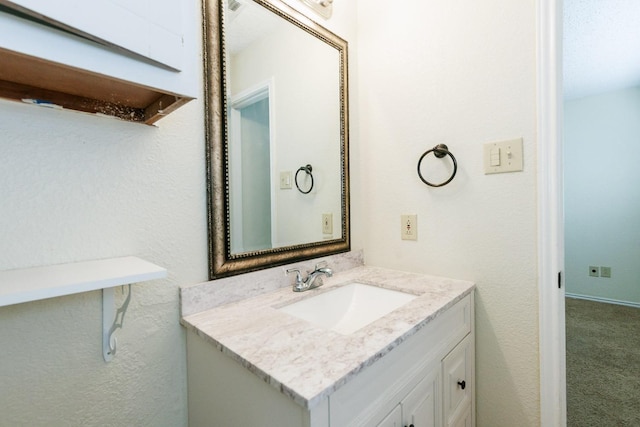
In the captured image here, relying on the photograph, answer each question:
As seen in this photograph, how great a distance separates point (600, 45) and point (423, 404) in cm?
297

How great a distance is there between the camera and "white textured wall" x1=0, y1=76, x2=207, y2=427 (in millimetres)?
633

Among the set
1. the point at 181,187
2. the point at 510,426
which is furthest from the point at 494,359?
the point at 181,187

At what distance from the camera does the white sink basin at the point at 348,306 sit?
3.43 feet

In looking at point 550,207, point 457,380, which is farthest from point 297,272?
point 550,207

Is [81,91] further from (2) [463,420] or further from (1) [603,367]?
(1) [603,367]

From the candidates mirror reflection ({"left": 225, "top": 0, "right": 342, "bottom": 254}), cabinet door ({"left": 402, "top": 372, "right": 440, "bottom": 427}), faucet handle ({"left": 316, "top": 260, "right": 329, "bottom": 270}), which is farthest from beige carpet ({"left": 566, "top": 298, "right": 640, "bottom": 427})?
mirror reflection ({"left": 225, "top": 0, "right": 342, "bottom": 254})

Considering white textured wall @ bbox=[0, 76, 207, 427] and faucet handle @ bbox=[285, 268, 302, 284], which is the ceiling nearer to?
faucet handle @ bbox=[285, 268, 302, 284]

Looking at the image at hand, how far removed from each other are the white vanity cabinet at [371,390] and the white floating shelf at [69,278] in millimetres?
265

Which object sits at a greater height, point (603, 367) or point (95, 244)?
point (95, 244)

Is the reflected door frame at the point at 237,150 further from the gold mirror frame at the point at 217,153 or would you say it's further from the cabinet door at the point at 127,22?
the cabinet door at the point at 127,22

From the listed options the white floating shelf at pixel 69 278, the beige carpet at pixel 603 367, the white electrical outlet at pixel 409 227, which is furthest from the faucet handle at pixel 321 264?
the beige carpet at pixel 603 367

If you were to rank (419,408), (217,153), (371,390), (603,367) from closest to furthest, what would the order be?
(371,390) < (419,408) < (217,153) < (603,367)

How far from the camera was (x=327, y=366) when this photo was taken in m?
0.58

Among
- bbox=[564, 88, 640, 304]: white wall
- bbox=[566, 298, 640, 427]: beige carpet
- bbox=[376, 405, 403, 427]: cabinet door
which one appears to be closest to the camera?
bbox=[376, 405, 403, 427]: cabinet door
